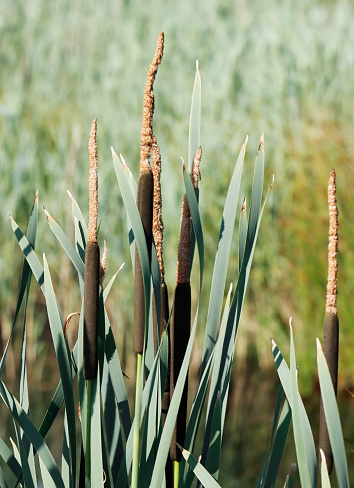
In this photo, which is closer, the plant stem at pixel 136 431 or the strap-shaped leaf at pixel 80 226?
the plant stem at pixel 136 431

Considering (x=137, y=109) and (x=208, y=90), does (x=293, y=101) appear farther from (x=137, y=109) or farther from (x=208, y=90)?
(x=137, y=109)

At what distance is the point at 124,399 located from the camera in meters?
0.80

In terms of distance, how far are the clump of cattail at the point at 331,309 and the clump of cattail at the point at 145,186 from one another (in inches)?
7.2

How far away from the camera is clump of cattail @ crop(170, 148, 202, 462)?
72cm

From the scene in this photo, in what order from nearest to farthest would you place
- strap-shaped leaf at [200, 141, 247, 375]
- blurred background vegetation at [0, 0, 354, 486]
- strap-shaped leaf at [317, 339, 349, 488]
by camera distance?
strap-shaped leaf at [317, 339, 349, 488]
strap-shaped leaf at [200, 141, 247, 375]
blurred background vegetation at [0, 0, 354, 486]

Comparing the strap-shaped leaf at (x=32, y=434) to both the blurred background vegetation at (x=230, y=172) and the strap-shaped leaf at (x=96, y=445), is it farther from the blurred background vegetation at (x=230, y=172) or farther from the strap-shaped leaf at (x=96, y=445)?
the blurred background vegetation at (x=230, y=172)

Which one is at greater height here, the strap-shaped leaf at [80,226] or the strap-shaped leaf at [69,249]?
the strap-shaped leaf at [80,226]

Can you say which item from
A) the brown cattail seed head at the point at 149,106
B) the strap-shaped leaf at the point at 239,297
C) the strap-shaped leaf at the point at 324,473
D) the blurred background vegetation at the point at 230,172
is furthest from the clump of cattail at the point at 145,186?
the blurred background vegetation at the point at 230,172

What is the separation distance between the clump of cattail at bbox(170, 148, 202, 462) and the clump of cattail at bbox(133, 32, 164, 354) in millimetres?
42

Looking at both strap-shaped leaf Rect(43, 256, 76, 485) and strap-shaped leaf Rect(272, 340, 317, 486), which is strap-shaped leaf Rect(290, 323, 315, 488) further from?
strap-shaped leaf Rect(43, 256, 76, 485)

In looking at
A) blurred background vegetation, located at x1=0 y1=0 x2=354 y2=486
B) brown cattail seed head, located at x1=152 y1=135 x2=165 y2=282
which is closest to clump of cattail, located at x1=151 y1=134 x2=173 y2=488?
brown cattail seed head, located at x1=152 y1=135 x2=165 y2=282

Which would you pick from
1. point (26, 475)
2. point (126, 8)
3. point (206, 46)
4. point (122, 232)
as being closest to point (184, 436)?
point (26, 475)

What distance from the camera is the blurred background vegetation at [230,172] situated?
3207 millimetres

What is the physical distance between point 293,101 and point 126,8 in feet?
7.17
